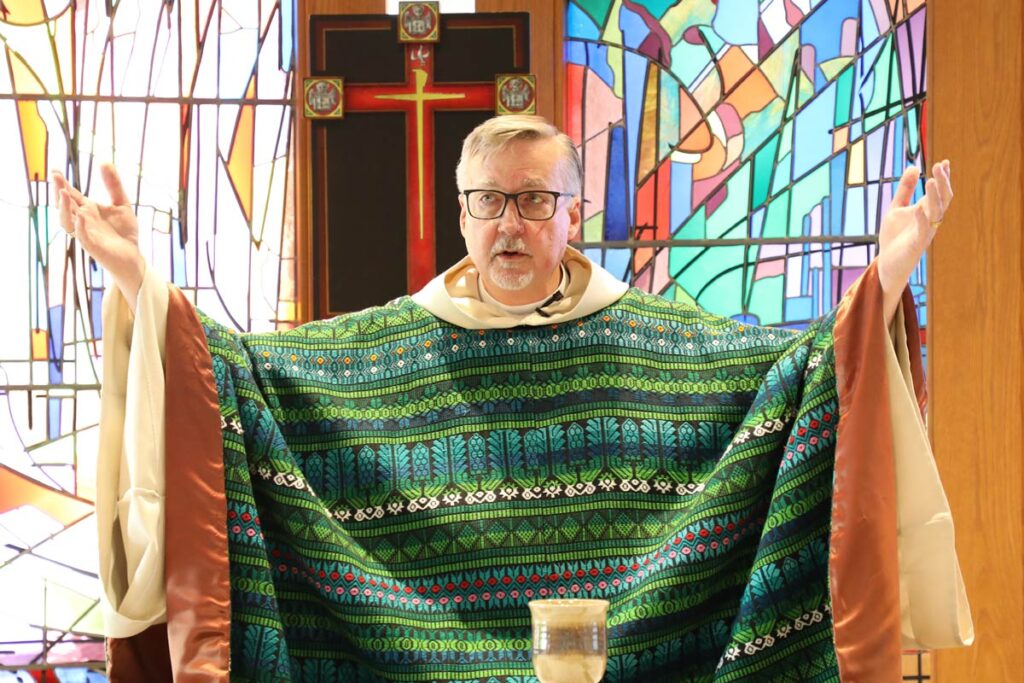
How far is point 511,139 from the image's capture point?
12.7ft

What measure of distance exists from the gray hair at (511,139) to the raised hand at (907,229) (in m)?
0.91

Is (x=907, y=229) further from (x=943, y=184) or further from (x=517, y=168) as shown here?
(x=517, y=168)

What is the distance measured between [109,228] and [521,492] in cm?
119

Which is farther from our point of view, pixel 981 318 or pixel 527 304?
pixel 981 318

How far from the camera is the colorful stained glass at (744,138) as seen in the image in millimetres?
5273

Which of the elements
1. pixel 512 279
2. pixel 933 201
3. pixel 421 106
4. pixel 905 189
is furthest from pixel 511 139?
pixel 421 106

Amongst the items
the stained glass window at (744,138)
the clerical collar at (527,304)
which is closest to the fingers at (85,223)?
the clerical collar at (527,304)

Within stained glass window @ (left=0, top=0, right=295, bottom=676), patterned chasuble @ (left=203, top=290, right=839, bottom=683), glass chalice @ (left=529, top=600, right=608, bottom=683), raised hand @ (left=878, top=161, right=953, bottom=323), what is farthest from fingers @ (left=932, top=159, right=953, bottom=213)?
stained glass window @ (left=0, top=0, right=295, bottom=676)

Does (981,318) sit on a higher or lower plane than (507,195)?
lower

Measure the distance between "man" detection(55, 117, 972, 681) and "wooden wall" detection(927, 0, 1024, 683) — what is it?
1.44 m

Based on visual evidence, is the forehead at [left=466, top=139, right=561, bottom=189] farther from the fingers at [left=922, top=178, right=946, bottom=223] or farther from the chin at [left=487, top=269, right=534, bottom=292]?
the fingers at [left=922, top=178, right=946, bottom=223]

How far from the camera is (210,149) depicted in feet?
17.5

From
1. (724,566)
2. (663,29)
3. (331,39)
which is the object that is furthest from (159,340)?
(663,29)

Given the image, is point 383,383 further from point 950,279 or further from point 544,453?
point 950,279
